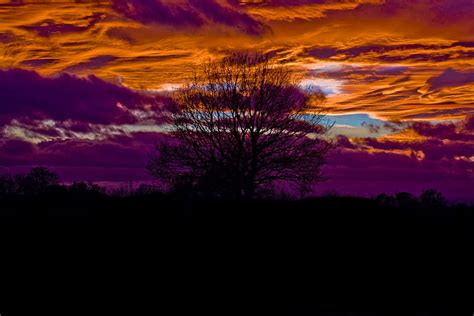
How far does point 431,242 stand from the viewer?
2039cm

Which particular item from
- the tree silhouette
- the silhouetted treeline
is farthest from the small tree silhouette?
the tree silhouette

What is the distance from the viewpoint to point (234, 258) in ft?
59.1

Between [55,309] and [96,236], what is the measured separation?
5071 millimetres

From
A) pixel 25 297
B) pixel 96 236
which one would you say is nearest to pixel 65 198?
pixel 96 236

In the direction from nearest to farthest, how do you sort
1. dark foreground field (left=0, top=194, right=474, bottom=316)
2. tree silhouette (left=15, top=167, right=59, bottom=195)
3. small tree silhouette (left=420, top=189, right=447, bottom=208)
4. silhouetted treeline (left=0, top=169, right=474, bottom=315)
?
dark foreground field (left=0, top=194, right=474, bottom=316)
silhouetted treeline (left=0, top=169, right=474, bottom=315)
small tree silhouette (left=420, top=189, right=447, bottom=208)
tree silhouette (left=15, top=167, right=59, bottom=195)

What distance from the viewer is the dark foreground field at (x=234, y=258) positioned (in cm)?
1522

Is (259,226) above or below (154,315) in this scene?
above

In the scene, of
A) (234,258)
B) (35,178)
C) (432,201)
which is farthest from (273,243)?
(35,178)

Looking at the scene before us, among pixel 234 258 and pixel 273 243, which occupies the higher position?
pixel 273 243

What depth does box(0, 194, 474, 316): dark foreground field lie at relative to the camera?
1522 centimetres

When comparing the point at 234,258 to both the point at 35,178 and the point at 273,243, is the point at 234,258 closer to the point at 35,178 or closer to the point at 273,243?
the point at 273,243

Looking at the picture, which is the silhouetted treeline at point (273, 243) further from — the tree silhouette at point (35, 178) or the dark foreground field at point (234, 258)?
the tree silhouette at point (35, 178)

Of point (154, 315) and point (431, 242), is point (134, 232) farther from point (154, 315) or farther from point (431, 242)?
point (431, 242)

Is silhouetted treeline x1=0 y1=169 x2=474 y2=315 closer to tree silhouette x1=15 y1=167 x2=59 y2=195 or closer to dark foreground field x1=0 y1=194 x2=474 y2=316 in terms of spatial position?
dark foreground field x1=0 y1=194 x2=474 y2=316
